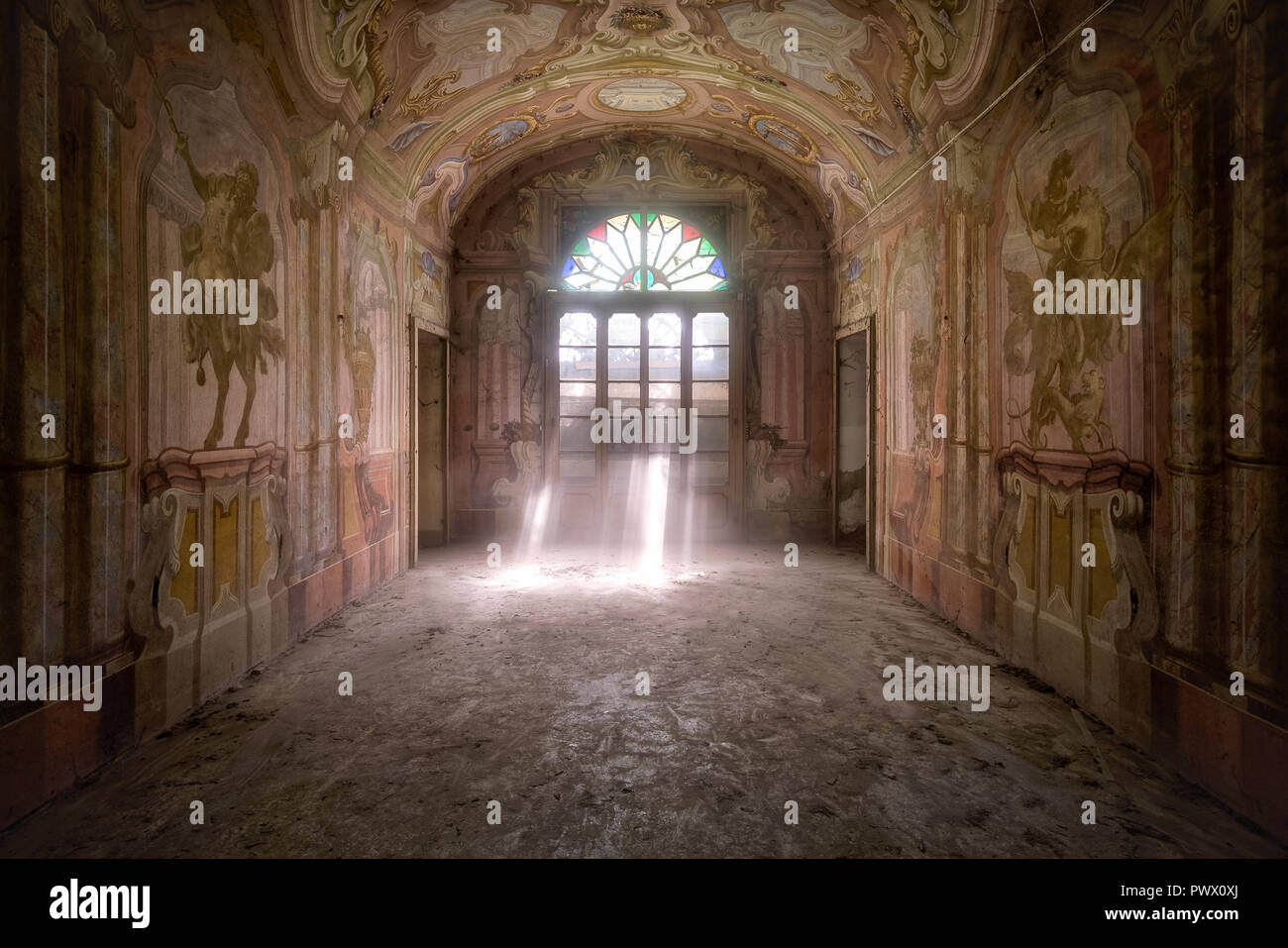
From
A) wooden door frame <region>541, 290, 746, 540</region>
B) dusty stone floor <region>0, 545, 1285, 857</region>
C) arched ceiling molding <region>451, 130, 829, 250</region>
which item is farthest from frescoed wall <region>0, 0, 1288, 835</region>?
wooden door frame <region>541, 290, 746, 540</region>

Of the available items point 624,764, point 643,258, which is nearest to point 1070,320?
point 624,764

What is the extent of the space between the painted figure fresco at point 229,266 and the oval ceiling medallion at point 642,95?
3.73m

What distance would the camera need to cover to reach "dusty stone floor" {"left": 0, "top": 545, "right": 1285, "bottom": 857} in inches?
85.3

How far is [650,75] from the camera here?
239 inches

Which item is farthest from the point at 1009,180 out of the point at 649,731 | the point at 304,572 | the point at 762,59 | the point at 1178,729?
the point at 304,572

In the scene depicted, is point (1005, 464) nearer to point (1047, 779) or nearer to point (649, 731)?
point (1047, 779)

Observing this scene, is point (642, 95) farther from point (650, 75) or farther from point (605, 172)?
point (605, 172)

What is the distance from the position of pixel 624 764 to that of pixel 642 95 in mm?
6180

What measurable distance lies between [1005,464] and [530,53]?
15.6 feet

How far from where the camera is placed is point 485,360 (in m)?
7.93

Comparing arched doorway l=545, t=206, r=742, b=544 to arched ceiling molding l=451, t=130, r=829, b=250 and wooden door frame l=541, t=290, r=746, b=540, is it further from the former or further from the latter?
arched ceiling molding l=451, t=130, r=829, b=250

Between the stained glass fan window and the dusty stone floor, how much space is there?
16.0ft

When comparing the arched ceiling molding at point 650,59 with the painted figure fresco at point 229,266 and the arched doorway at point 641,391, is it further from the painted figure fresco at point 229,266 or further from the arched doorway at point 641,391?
the arched doorway at point 641,391

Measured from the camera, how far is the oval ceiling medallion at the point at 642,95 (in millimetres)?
6262
